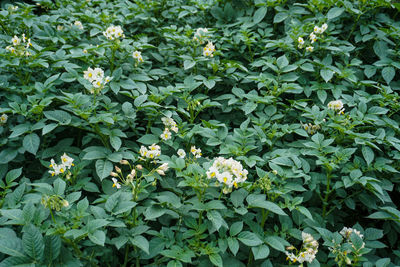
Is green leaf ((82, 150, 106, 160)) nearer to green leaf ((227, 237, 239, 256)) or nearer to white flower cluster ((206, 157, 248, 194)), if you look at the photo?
white flower cluster ((206, 157, 248, 194))

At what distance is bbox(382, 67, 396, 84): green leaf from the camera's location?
2.71 metres

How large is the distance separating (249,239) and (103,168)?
0.93 m

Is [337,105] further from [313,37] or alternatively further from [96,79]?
[96,79]

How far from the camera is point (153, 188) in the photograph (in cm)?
197

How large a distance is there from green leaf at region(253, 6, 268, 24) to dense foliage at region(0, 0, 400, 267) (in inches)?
0.7

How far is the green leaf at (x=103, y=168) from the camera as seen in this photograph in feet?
6.40

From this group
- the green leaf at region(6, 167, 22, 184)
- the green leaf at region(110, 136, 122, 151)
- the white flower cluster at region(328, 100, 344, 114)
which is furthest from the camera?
the white flower cluster at region(328, 100, 344, 114)

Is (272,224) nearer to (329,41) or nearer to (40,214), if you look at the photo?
(40,214)

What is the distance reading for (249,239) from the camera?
5.61 feet

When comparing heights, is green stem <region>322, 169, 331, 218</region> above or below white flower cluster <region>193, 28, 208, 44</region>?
below

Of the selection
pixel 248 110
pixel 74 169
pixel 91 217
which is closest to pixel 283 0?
pixel 248 110

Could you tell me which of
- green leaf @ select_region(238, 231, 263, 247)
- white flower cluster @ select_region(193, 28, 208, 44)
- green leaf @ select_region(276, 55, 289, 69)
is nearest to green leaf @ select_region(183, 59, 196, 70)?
white flower cluster @ select_region(193, 28, 208, 44)

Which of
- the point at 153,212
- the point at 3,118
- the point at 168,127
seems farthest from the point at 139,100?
the point at 3,118

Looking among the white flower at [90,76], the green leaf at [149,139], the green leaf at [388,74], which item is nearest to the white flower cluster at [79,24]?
the white flower at [90,76]
